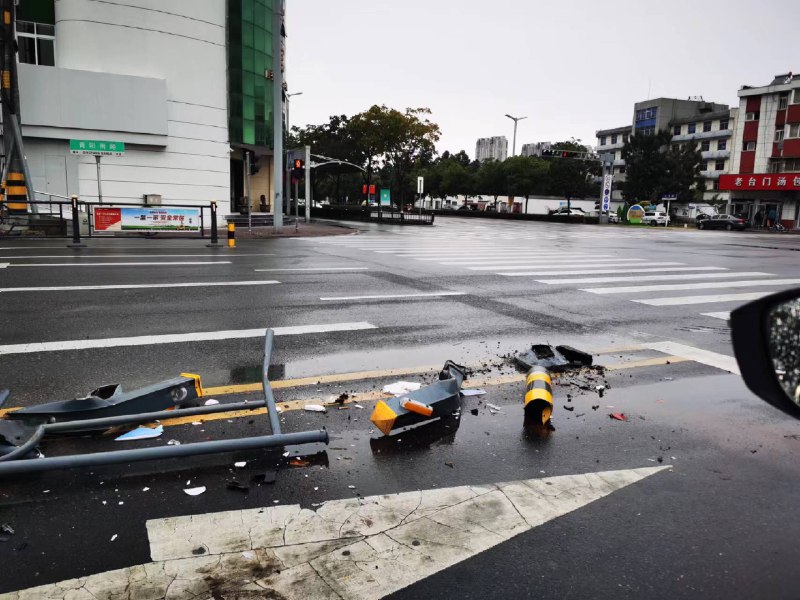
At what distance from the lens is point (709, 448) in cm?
379

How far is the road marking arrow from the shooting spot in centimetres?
230

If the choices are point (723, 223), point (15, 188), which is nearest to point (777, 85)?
point (723, 223)

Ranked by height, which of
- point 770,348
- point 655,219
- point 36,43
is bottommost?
point 655,219

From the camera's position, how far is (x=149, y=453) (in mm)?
3135

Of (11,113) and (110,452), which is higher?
(11,113)

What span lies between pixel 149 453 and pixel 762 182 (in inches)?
2568

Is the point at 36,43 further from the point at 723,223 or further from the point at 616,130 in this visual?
the point at 616,130

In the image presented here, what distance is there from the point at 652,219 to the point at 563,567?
5919cm

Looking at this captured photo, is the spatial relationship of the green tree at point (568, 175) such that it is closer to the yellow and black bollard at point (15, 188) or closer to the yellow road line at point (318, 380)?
the yellow and black bollard at point (15, 188)

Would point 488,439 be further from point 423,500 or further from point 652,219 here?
point 652,219

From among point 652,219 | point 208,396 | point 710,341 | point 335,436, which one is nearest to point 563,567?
point 335,436

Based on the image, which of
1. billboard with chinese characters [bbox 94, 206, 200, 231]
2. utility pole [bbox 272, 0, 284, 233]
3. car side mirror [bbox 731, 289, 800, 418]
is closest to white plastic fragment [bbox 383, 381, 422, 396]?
car side mirror [bbox 731, 289, 800, 418]

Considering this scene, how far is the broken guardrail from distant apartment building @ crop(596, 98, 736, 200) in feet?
253

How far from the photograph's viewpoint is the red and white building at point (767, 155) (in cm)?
5606
